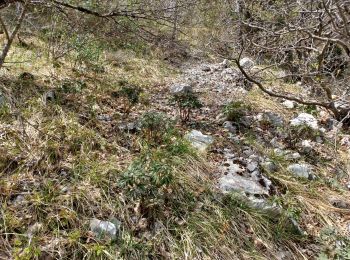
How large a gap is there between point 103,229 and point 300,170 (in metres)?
1.97

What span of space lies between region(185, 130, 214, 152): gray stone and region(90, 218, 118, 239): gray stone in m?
1.30

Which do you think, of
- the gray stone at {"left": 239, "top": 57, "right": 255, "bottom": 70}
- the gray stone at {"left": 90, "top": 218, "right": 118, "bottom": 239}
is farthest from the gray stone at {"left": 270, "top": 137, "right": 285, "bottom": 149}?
the gray stone at {"left": 239, "top": 57, "right": 255, "bottom": 70}

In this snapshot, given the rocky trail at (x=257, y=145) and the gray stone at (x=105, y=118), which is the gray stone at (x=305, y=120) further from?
the gray stone at (x=105, y=118)

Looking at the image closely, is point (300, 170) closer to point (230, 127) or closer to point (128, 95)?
point (230, 127)

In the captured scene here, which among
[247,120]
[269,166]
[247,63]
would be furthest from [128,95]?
[247,63]

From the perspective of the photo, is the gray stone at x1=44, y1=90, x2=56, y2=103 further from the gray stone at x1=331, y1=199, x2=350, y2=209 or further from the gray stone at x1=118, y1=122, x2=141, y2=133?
the gray stone at x1=331, y1=199, x2=350, y2=209

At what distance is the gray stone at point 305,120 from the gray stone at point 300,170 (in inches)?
37.5

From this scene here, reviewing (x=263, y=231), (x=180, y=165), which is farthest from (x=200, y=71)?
(x=263, y=231)

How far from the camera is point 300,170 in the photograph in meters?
3.29

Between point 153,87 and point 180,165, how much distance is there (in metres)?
2.62

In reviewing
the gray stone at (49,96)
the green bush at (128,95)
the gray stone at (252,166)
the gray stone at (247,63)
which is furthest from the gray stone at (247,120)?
the gray stone at (247,63)

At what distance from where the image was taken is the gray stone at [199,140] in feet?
11.0

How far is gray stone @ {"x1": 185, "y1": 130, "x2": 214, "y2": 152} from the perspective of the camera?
3357 mm

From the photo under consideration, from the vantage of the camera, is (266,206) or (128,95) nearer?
(266,206)
